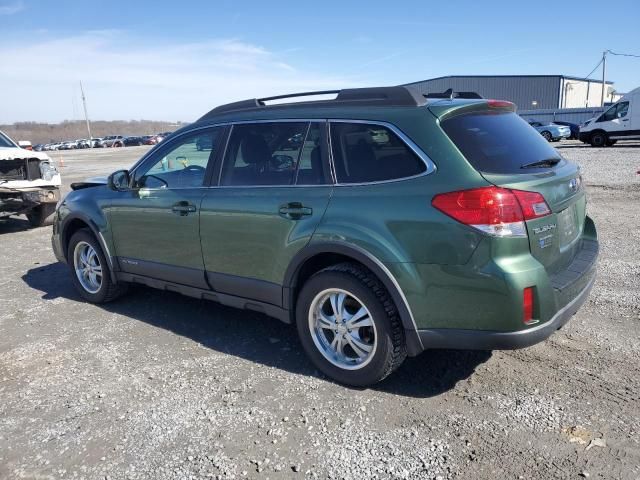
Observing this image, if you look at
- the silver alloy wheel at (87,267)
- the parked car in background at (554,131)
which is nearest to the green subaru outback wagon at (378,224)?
the silver alloy wheel at (87,267)

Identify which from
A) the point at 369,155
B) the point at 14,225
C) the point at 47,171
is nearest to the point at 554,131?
the point at 47,171

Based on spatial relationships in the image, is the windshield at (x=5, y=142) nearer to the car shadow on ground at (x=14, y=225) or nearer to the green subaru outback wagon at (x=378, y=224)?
the car shadow on ground at (x=14, y=225)

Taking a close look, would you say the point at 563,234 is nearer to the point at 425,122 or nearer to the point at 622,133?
the point at 425,122

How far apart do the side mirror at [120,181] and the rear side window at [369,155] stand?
7.24ft

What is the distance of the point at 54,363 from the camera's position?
395cm

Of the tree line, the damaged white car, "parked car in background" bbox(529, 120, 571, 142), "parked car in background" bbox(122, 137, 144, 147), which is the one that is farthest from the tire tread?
the tree line

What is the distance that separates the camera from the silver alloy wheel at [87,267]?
5160mm

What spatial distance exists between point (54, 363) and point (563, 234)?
371cm

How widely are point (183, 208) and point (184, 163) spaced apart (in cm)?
48

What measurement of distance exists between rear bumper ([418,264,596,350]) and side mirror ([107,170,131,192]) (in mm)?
3016

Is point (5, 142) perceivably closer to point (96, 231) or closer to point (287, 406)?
point (96, 231)

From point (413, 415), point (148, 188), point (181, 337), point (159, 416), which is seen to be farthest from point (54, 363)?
point (413, 415)

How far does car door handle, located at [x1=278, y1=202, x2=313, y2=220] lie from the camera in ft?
11.1

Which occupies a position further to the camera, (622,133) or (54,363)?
(622,133)
